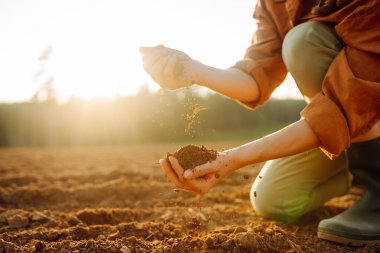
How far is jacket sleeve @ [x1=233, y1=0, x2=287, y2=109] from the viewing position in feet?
7.43

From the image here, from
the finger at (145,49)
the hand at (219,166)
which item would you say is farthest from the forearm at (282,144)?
the finger at (145,49)

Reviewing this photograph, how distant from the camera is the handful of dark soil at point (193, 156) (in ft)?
5.59

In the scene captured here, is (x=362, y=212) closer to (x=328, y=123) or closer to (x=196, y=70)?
(x=328, y=123)

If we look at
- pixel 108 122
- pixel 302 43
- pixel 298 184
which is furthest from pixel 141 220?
pixel 108 122

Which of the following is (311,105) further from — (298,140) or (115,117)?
(115,117)

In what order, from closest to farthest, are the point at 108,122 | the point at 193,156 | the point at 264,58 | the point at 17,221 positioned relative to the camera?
the point at 193,156
the point at 17,221
the point at 264,58
the point at 108,122

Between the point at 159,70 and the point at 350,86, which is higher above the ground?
the point at 159,70

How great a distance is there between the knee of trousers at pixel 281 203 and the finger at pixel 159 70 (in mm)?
1014

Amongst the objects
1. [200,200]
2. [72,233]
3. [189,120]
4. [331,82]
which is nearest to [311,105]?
[331,82]

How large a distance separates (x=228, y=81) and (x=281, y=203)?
0.84 metres

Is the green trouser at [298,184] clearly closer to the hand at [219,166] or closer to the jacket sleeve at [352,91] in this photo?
the jacket sleeve at [352,91]

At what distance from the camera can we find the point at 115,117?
52.9 feet

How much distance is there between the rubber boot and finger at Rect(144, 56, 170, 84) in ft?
3.42

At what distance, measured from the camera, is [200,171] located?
1636 mm
